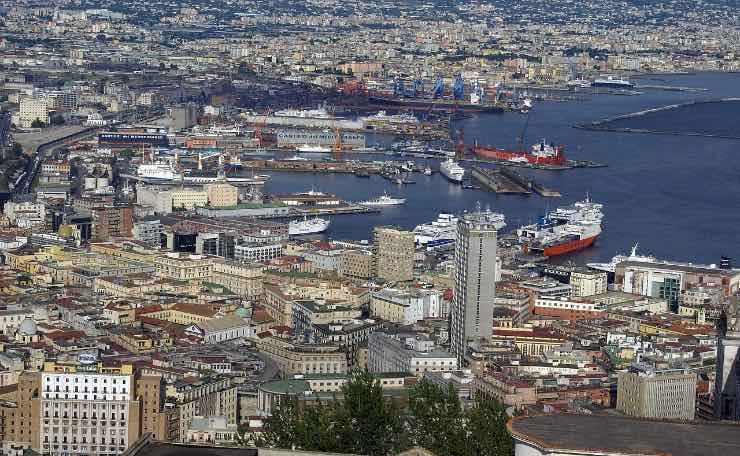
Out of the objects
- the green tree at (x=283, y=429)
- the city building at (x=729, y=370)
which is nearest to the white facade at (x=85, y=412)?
the green tree at (x=283, y=429)

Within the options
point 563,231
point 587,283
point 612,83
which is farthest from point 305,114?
point 587,283

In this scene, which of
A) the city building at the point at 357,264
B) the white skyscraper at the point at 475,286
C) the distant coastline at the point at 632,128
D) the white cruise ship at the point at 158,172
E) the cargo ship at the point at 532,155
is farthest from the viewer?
the distant coastline at the point at 632,128

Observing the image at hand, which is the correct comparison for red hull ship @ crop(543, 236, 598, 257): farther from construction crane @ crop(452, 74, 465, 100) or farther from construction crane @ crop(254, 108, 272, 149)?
construction crane @ crop(452, 74, 465, 100)

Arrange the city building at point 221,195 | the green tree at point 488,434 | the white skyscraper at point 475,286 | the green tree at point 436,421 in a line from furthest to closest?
the city building at point 221,195 < the white skyscraper at point 475,286 < the green tree at point 436,421 < the green tree at point 488,434

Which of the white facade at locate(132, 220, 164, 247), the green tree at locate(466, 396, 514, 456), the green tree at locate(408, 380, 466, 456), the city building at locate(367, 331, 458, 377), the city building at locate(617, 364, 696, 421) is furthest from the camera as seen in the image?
the white facade at locate(132, 220, 164, 247)

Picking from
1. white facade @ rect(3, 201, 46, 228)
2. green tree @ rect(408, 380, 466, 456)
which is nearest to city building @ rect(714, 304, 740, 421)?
green tree @ rect(408, 380, 466, 456)

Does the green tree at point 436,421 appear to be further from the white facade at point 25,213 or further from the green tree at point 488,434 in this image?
the white facade at point 25,213

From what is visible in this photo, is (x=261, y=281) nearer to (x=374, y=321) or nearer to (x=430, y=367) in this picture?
(x=374, y=321)
